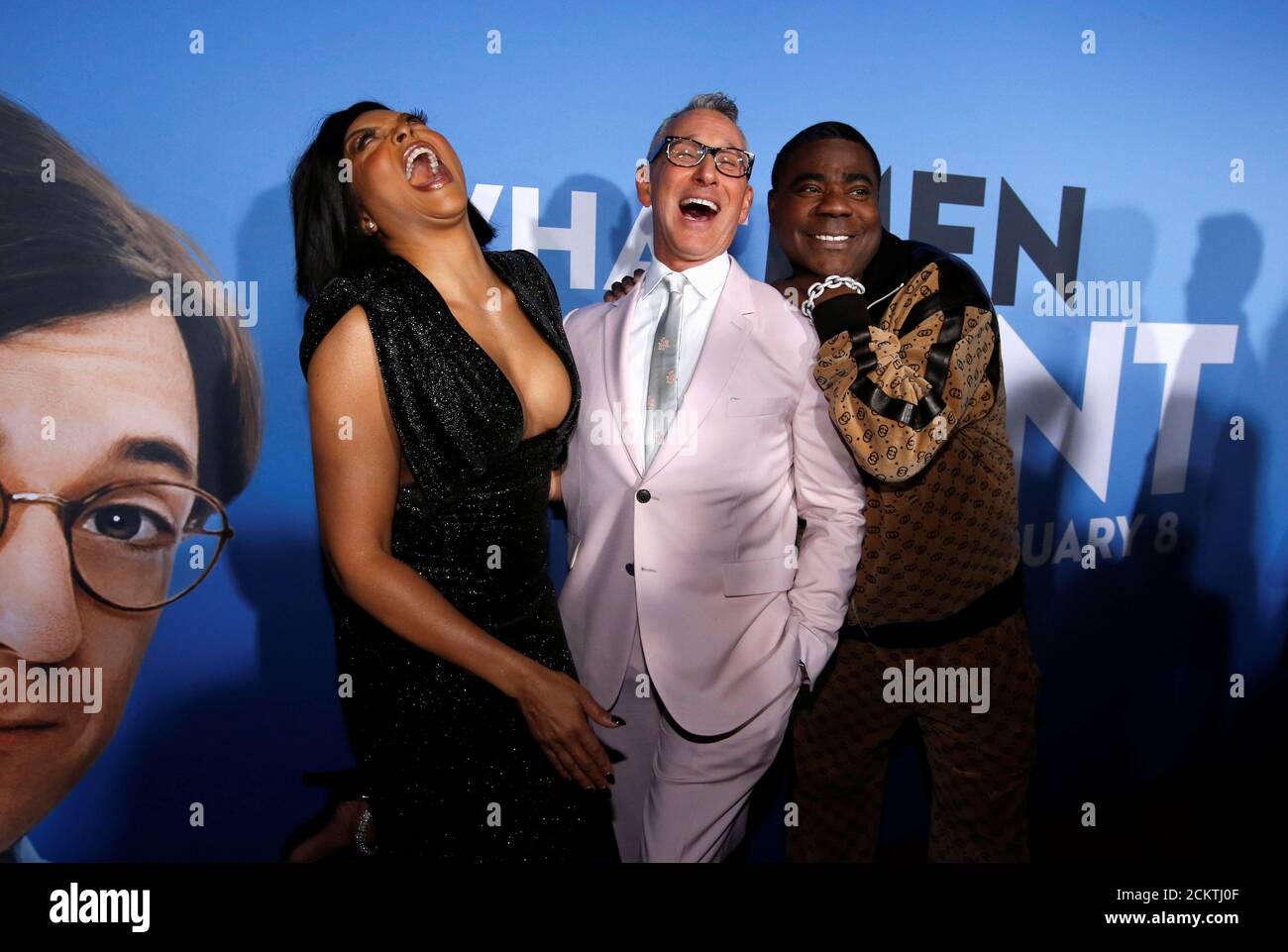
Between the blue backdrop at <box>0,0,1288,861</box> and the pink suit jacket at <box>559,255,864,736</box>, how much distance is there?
662 millimetres

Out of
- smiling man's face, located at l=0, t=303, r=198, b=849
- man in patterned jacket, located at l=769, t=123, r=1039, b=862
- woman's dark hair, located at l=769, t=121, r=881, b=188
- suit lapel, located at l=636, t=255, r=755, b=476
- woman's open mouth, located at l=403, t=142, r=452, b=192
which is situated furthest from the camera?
smiling man's face, located at l=0, t=303, r=198, b=849

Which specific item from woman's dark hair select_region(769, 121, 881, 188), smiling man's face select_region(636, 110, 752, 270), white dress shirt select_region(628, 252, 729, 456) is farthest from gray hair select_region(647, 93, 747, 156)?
white dress shirt select_region(628, 252, 729, 456)

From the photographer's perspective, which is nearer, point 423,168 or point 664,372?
point 423,168

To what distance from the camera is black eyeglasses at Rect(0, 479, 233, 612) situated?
2.68 metres

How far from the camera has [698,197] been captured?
2268mm

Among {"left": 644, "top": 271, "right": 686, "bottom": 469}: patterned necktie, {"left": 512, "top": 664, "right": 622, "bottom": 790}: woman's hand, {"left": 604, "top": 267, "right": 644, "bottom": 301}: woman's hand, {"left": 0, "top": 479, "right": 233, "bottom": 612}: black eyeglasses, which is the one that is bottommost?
{"left": 512, "top": 664, "right": 622, "bottom": 790}: woman's hand

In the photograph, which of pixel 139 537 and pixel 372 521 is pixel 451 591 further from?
pixel 139 537

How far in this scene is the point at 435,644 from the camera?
193cm

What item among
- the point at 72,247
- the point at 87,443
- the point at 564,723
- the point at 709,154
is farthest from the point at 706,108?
the point at 87,443

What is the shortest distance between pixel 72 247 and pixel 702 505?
1858mm

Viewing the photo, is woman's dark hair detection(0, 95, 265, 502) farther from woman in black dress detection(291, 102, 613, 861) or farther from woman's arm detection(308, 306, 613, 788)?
woman's arm detection(308, 306, 613, 788)

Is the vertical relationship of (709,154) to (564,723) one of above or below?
above

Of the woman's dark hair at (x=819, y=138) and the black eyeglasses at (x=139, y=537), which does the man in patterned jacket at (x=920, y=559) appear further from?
the black eyeglasses at (x=139, y=537)

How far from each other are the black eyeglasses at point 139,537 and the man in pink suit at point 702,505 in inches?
45.4
